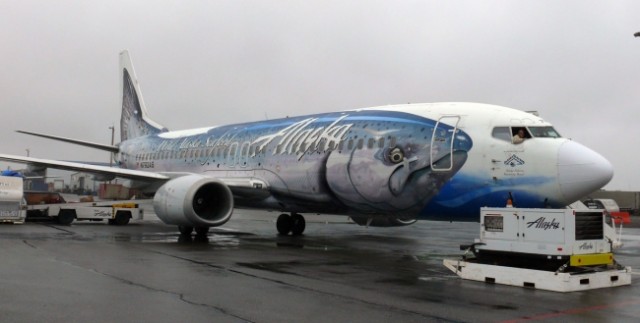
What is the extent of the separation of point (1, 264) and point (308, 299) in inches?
220

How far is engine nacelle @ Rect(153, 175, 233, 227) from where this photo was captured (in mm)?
14117

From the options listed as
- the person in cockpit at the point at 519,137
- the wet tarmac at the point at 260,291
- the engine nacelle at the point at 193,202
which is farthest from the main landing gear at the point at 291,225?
the person in cockpit at the point at 519,137

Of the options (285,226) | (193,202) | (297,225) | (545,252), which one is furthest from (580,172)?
(285,226)

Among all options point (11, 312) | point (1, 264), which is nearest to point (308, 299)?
point (11, 312)

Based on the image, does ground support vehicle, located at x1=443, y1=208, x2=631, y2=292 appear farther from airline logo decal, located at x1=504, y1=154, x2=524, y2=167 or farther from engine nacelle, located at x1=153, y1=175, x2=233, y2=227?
engine nacelle, located at x1=153, y1=175, x2=233, y2=227

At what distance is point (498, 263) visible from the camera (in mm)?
8992

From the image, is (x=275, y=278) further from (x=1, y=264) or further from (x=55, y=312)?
(x=1, y=264)

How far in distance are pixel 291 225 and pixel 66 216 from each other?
9352 mm

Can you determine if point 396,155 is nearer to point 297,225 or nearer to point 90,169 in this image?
point 297,225

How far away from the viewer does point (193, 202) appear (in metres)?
14.4

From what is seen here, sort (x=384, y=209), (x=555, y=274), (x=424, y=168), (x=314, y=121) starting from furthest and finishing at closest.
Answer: (x=314, y=121), (x=384, y=209), (x=424, y=168), (x=555, y=274)

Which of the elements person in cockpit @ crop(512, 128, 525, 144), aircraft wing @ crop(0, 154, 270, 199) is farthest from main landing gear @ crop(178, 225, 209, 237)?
person in cockpit @ crop(512, 128, 525, 144)

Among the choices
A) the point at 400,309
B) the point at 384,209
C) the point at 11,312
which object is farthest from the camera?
the point at 384,209

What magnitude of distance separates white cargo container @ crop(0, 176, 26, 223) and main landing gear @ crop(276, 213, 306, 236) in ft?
31.3
